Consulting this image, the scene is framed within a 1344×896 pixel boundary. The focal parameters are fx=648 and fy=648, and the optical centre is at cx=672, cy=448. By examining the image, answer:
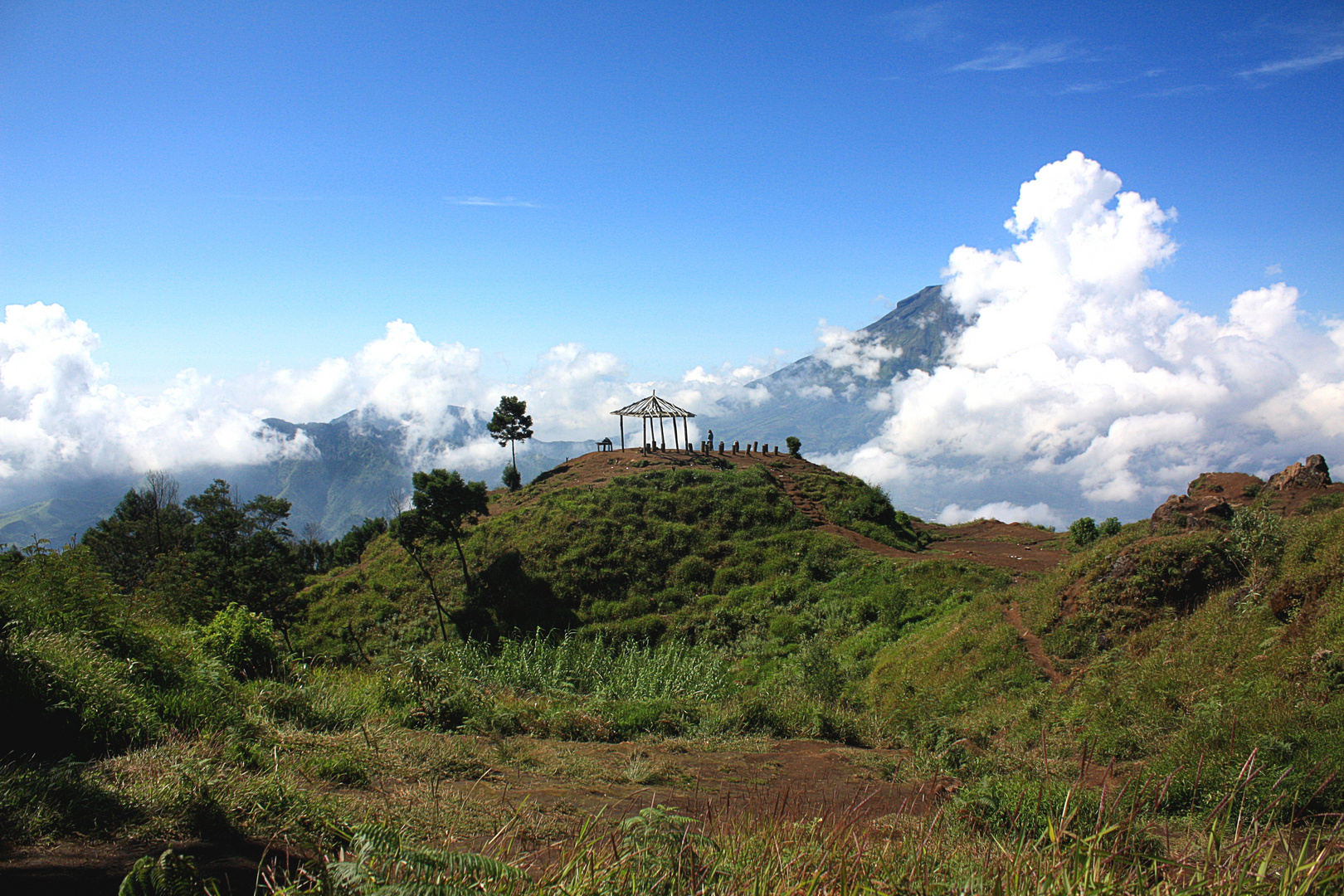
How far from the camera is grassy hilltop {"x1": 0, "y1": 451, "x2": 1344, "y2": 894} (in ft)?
10.2

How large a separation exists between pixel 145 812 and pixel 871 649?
1471 centimetres

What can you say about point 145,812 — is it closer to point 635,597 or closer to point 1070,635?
point 1070,635

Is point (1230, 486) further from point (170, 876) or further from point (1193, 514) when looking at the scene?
point (170, 876)

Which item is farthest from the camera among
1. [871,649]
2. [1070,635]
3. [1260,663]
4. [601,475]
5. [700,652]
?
[601,475]

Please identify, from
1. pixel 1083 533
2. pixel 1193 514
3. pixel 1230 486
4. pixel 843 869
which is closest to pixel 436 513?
pixel 1083 533

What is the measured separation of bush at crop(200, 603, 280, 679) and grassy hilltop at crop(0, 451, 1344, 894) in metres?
0.06

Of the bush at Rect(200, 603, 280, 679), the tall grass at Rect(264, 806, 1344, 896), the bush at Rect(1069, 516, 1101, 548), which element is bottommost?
the bush at Rect(1069, 516, 1101, 548)

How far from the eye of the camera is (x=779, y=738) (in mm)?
9008

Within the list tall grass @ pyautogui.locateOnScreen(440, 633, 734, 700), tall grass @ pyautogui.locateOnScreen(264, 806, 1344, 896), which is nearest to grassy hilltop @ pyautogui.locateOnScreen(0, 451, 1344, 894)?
tall grass @ pyautogui.locateOnScreen(264, 806, 1344, 896)

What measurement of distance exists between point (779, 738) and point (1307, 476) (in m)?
12.9

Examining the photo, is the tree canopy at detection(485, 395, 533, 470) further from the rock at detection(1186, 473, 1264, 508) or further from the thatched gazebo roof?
the rock at detection(1186, 473, 1264, 508)

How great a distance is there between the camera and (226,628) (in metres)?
10.3

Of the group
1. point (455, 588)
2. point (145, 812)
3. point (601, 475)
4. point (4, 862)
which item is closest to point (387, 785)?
point (145, 812)

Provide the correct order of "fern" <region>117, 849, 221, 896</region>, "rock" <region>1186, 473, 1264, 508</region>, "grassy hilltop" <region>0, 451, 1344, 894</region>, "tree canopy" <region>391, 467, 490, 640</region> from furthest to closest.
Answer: "tree canopy" <region>391, 467, 490, 640</region> → "rock" <region>1186, 473, 1264, 508</region> → "grassy hilltop" <region>0, 451, 1344, 894</region> → "fern" <region>117, 849, 221, 896</region>
